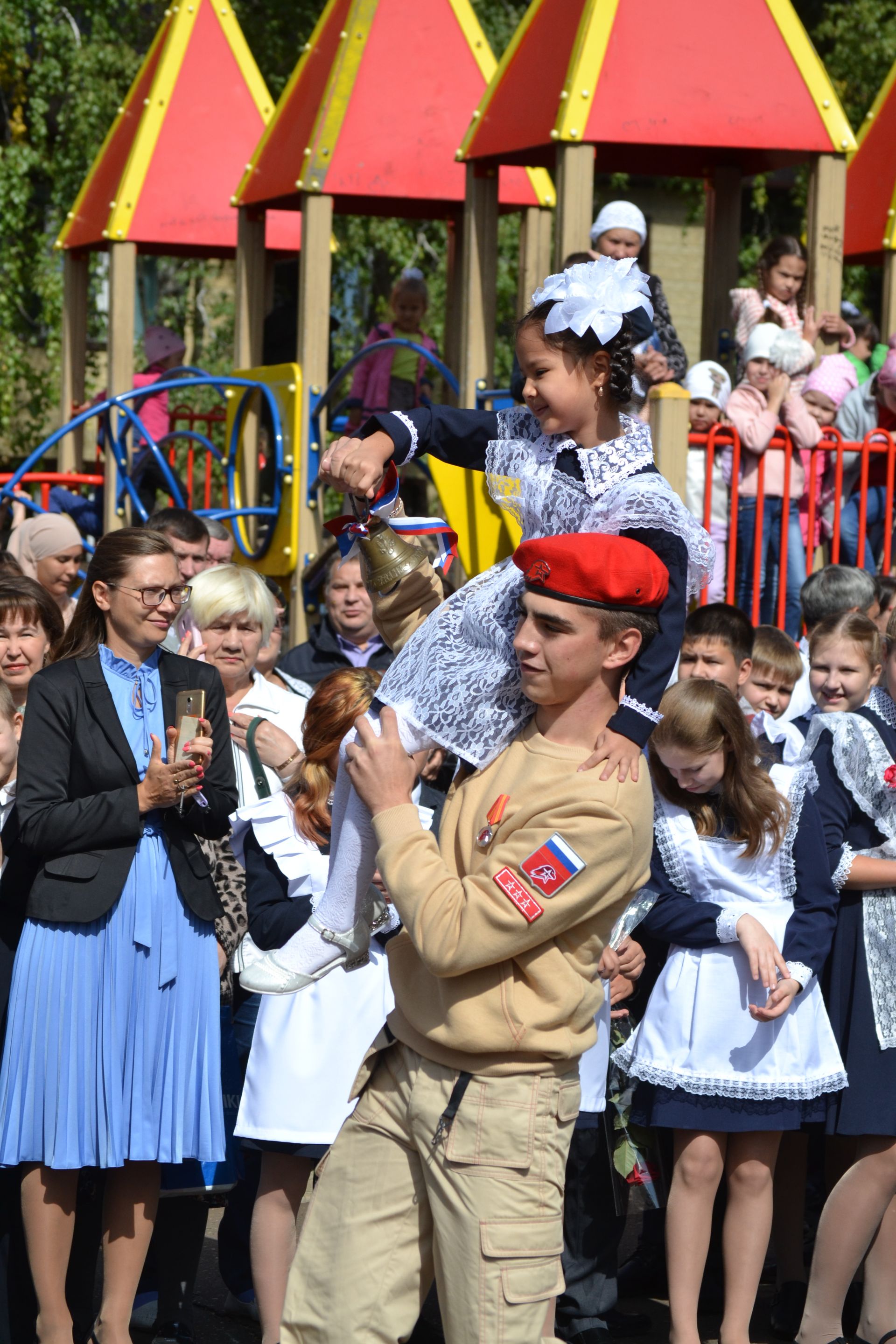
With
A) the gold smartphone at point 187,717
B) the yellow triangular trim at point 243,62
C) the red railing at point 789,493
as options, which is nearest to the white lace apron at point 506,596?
the gold smartphone at point 187,717

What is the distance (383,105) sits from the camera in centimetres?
936

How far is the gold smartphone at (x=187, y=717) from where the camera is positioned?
13.0 ft

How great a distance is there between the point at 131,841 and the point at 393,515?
1.21 meters

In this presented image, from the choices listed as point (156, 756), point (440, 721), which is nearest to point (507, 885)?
point (440, 721)

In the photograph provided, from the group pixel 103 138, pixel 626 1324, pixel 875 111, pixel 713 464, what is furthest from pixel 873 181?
pixel 103 138

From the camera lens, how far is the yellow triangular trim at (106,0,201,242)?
10.9 metres

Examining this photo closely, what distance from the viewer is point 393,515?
3.36 metres

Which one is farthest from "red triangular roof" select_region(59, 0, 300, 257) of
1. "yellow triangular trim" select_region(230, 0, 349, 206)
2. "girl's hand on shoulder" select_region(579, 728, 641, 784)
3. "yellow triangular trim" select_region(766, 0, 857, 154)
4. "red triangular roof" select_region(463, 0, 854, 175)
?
"girl's hand on shoulder" select_region(579, 728, 641, 784)

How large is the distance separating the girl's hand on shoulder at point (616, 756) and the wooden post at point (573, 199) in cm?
520

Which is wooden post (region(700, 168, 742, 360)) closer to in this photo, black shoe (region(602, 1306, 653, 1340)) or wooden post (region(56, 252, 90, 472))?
wooden post (region(56, 252, 90, 472))

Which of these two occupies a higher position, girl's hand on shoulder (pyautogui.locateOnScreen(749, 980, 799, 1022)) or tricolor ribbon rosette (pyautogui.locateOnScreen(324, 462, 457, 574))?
tricolor ribbon rosette (pyautogui.locateOnScreen(324, 462, 457, 574))

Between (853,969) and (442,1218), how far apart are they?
6.70ft

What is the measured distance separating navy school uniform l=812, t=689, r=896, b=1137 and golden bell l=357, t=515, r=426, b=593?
1.65m

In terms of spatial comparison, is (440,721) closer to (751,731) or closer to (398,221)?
(751,731)
